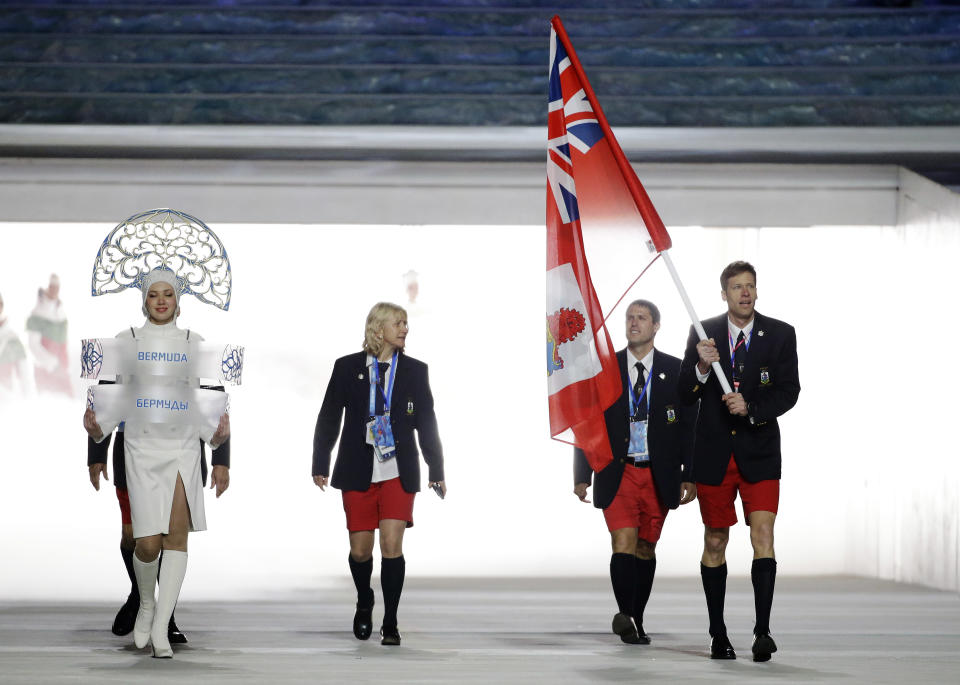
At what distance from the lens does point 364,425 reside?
5.16m

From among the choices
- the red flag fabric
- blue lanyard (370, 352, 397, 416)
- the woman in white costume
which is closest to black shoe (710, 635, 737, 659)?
the red flag fabric

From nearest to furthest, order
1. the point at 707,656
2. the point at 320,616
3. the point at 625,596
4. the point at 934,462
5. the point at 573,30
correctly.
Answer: the point at 707,656
the point at 625,596
the point at 320,616
the point at 934,462
the point at 573,30

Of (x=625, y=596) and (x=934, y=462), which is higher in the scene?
(x=934, y=462)

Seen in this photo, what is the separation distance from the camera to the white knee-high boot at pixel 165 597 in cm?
460

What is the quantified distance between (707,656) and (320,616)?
2075 millimetres

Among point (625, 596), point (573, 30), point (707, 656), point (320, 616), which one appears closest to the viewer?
point (707, 656)

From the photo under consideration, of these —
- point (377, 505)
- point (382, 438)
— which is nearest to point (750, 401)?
point (382, 438)

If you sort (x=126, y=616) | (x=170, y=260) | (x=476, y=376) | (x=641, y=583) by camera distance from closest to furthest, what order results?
(x=170, y=260)
(x=641, y=583)
(x=126, y=616)
(x=476, y=376)

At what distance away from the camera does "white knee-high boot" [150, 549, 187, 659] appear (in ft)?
15.1

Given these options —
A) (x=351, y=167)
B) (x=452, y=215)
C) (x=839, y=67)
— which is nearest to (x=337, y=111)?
(x=351, y=167)

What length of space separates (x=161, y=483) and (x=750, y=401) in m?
2.10

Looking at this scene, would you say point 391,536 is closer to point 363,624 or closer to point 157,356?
point 363,624

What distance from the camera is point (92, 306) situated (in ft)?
26.0

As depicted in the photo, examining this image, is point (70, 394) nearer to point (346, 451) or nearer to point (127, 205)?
point (127, 205)
